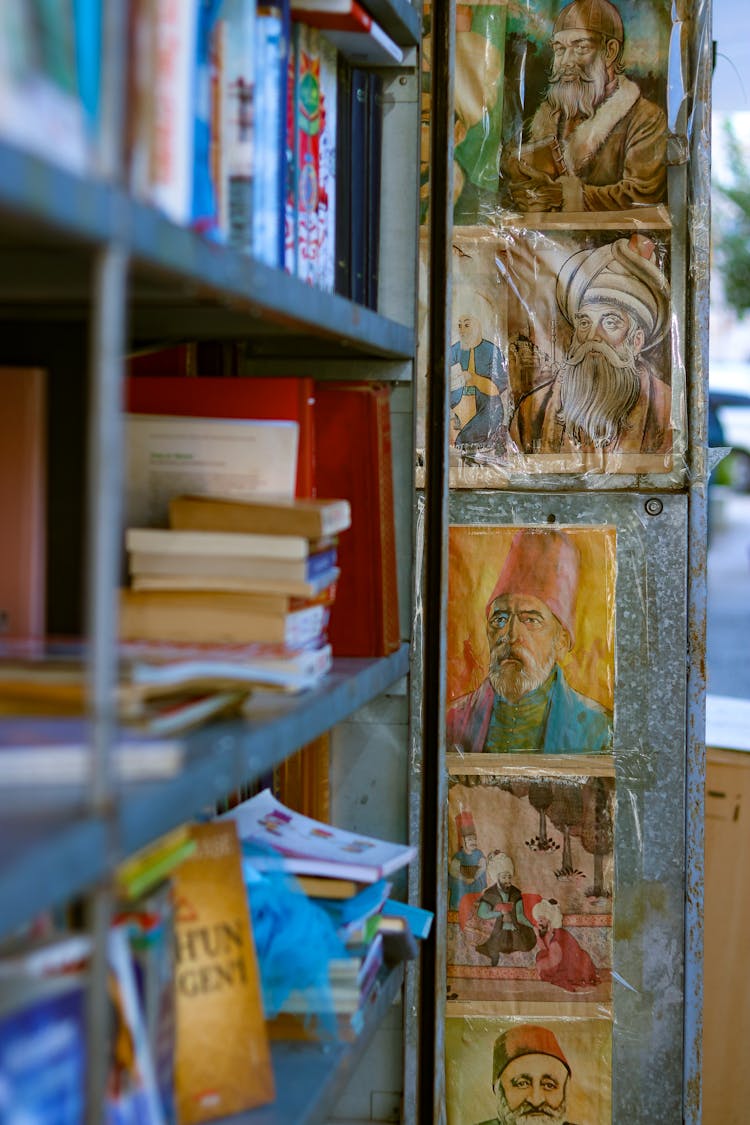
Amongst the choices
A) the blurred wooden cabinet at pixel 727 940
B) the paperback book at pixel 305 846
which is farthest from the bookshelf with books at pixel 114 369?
the blurred wooden cabinet at pixel 727 940

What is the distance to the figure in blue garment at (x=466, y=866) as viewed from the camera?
2059 millimetres

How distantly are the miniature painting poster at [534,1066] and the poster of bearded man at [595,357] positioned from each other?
0.88 meters

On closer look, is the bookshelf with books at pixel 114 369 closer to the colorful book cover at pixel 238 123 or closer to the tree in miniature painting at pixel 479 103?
the colorful book cover at pixel 238 123

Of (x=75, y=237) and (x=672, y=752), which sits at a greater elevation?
(x=75, y=237)

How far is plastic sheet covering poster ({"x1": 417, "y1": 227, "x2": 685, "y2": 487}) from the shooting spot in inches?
79.3

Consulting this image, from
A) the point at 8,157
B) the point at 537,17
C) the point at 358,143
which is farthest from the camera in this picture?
the point at 537,17

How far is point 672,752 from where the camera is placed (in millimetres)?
2041

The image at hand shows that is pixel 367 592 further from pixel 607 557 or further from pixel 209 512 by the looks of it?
pixel 607 557

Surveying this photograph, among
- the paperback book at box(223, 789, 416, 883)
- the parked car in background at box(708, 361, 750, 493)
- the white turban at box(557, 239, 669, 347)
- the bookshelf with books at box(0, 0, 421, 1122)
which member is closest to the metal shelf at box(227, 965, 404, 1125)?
the bookshelf with books at box(0, 0, 421, 1122)

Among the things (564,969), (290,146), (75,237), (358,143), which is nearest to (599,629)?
(564,969)

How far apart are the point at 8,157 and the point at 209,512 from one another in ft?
2.00

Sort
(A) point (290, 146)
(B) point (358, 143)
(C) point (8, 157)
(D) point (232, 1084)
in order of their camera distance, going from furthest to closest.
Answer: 1. (B) point (358, 143)
2. (A) point (290, 146)
3. (D) point (232, 1084)
4. (C) point (8, 157)

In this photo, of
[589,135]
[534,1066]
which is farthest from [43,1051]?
[589,135]

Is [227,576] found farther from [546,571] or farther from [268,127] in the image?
[546,571]
